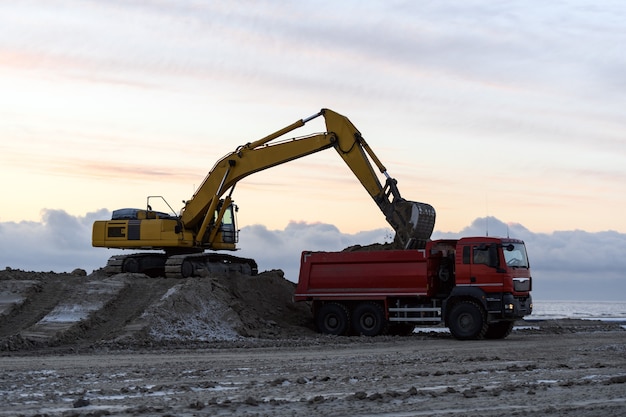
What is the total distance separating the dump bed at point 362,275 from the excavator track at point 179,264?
14.6ft

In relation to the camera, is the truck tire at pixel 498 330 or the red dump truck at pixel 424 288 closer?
the red dump truck at pixel 424 288

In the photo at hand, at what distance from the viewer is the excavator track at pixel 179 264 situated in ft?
114

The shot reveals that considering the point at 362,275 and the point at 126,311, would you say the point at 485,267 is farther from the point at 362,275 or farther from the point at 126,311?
the point at 126,311

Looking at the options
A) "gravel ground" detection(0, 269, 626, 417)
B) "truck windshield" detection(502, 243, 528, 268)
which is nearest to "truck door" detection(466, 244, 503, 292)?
"truck windshield" detection(502, 243, 528, 268)

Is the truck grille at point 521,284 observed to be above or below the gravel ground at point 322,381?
above

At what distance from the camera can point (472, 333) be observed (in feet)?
94.5

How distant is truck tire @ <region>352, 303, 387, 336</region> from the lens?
1200 inches

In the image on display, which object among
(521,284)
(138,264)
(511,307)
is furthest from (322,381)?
(138,264)

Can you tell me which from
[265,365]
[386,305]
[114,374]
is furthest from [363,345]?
[114,374]

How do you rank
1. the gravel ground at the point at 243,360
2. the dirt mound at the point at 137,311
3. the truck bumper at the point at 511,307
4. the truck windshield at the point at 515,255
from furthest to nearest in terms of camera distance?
the truck windshield at the point at 515,255 < the truck bumper at the point at 511,307 < the dirt mound at the point at 137,311 < the gravel ground at the point at 243,360

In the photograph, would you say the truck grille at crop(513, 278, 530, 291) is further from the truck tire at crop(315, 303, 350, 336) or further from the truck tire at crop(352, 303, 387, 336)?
the truck tire at crop(315, 303, 350, 336)

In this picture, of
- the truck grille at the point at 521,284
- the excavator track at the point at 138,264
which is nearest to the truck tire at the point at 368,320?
the truck grille at the point at 521,284

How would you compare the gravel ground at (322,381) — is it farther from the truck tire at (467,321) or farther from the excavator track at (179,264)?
the excavator track at (179,264)

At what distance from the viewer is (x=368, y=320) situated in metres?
31.0
